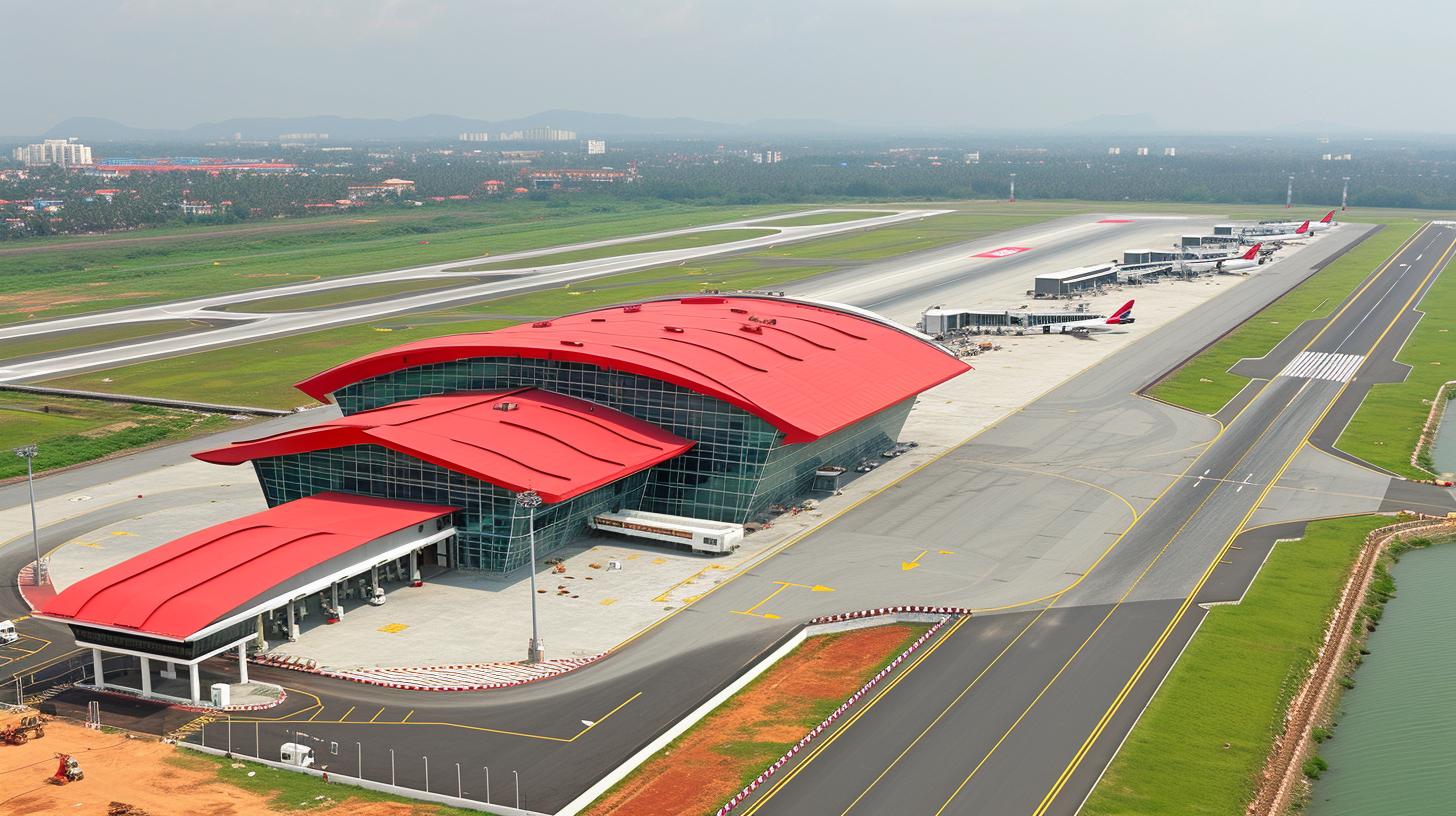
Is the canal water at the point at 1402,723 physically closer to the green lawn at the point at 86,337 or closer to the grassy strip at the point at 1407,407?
the grassy strip at the point at 1407,407

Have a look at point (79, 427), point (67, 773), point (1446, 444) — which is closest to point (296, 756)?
point (67, 773)

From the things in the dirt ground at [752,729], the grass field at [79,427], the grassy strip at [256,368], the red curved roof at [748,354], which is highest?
the red curved roof at [748,354]

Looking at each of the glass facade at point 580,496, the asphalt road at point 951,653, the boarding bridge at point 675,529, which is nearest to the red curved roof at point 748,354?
the glass facade at point 580,496

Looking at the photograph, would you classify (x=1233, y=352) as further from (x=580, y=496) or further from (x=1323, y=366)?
(x=580, y=496)

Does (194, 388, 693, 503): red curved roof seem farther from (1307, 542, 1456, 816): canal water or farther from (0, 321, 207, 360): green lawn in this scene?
(0, 321, 207, 360): green lawn

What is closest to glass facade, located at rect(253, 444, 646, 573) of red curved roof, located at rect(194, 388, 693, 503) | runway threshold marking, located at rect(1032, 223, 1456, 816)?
red curved roof, located at rect(194, 388, 693, 503)
